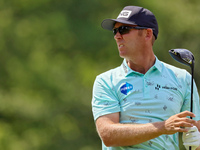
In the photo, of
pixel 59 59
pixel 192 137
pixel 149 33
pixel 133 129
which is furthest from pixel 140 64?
pixel 59 59

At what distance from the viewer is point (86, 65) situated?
16.7 meters

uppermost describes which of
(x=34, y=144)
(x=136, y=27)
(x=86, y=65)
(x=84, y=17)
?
(x=136, y=27)

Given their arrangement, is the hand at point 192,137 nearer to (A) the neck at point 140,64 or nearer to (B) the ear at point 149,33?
(A) the neck at point 140,64

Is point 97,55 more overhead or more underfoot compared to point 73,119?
more overhead

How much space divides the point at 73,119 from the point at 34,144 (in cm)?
118

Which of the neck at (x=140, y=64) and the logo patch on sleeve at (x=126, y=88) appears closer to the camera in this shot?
the logo patch on sleeve at (x=126, y=88)

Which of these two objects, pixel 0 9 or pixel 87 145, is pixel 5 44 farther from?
pixel 87 145

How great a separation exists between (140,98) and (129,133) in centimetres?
35

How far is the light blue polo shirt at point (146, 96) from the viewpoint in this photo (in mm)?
5129

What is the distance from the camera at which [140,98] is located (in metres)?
5.17

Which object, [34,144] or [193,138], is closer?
[193,138]

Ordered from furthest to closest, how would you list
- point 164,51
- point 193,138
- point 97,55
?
point 97,55 < point 164,51 < point 193,138

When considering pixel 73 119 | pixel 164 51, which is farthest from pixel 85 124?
pixel 164 51

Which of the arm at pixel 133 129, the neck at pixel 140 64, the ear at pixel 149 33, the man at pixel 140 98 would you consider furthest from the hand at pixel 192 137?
the ear at pixel 149 33
